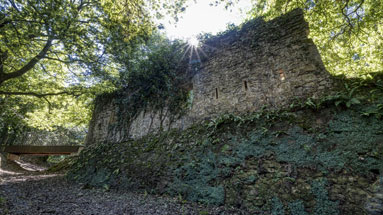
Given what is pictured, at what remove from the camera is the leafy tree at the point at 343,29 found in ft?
16.9

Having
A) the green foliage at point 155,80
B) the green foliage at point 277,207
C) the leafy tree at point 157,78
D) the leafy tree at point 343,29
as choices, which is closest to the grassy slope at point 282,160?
the green foliage at point 277,207

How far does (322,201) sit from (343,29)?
5.84 meters

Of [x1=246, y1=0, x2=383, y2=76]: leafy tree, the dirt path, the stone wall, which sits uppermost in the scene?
[x1=246, y1=0, x2=383, y2=76]: leafy tree

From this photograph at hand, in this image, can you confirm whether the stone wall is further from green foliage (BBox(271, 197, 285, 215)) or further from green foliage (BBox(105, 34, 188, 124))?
green foliage (BBox(271, 197, 285, 215))

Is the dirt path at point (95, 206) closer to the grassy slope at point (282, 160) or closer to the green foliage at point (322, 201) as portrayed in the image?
the grassy slope at point (282, 160)

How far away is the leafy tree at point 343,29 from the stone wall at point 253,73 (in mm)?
558

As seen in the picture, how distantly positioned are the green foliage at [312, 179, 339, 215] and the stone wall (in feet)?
6.94

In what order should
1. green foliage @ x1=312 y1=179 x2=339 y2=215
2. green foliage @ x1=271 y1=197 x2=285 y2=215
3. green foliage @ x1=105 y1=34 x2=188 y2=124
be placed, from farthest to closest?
1. green foliage @ x1=105 y1=34 x2=188 y2=124
2. green foliage @ x1=271 y1=197 x2=285 y2=215
3. green foliage @ x1=312 y1=179 x2=339 y2=215

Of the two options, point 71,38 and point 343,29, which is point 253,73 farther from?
point 71,38

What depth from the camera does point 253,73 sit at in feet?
17.3

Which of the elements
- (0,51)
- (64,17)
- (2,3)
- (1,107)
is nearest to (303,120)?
(64,17)

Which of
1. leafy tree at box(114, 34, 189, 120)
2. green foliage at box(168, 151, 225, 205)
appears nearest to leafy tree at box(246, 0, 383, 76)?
leafy tree at box(114, 34, 189, 120)

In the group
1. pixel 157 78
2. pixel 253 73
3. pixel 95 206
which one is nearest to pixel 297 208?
pixel 253 73

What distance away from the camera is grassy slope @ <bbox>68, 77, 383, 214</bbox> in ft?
9.62
